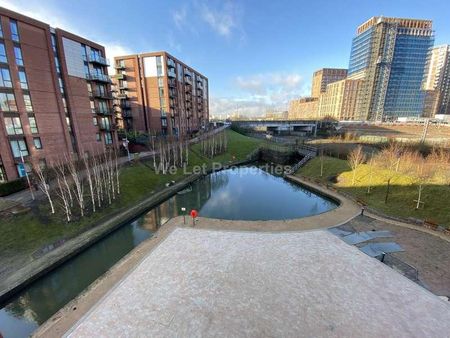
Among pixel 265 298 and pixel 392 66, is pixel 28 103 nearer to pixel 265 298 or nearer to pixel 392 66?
pixel 265 298

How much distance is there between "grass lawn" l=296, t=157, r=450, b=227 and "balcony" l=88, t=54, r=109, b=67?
37239mm

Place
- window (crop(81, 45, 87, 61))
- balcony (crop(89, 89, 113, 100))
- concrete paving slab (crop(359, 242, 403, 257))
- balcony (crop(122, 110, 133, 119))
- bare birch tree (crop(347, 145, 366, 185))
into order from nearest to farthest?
concrete paving slab (crop(359, 242, 403, 257)) < bare birch tree (crop(347, 145, 366, 185)) < window (crop(81, 45, 87, 61)) < balcony (crop(89, 89, 113, 100)) < balcony (crop(122, 110, 133, 119))

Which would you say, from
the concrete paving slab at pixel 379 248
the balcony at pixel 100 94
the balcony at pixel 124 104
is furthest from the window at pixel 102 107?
the concrete paving slab at pixel 379 248

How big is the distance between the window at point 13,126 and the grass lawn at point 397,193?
36667mm

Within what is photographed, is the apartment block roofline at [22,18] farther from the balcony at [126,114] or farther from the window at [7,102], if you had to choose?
the balcony at [126,114]

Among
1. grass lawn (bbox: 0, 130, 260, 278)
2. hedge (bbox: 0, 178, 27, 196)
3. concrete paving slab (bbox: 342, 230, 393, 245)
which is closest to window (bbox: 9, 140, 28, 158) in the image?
hedge (bbox: 0, 178, 27, 196)

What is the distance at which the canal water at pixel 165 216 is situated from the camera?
1073 centimetres

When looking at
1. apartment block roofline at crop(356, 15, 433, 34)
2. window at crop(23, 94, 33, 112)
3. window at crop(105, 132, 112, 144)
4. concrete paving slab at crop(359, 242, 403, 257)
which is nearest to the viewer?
concrete paving slab at crop(359, 242, 403, 257)

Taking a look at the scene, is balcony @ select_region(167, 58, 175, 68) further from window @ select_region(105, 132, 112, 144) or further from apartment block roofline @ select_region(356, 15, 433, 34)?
apartment block roofline @ select_region(356, 15, 433, 34)

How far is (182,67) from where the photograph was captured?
55656 millimetres

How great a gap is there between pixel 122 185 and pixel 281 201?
749 inches

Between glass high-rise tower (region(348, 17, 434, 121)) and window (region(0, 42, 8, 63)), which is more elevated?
glass high-rise tower (region(348, 17, 434, 121))

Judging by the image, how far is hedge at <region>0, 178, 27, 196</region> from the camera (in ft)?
60.4

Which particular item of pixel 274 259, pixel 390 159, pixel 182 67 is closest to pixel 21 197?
pixel 274 259
